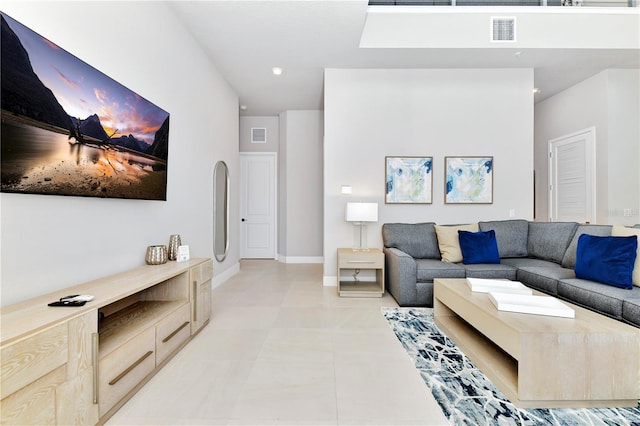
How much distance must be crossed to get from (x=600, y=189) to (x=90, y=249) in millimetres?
6179

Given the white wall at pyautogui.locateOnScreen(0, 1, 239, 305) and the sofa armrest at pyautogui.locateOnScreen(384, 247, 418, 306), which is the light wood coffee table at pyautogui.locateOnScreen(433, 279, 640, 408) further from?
the white wall at pyautogui.locateOnScreen(0, 1, 239, 305)

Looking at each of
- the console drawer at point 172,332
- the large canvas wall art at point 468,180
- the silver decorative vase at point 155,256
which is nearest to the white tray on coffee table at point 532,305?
the console drawer at point 172,332

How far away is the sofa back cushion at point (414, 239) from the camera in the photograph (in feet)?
12.2

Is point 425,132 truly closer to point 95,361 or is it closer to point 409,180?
point 409,180

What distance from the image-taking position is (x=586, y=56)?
3.73m

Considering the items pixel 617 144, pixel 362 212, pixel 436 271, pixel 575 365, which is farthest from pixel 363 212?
pixel 617 144

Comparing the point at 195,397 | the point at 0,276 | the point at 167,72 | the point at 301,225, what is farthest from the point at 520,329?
the point at 301,225

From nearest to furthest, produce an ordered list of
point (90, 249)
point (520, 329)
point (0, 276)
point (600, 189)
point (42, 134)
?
point (0, 276) < point (42, 134) < point (520, 329) < point (90, 249) < point (600, 189)

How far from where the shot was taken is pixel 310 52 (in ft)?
12.0

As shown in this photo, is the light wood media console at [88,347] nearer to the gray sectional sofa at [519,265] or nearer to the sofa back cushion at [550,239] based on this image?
the gray sectional sofa at [519,265]

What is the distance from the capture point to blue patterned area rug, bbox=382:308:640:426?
147cm

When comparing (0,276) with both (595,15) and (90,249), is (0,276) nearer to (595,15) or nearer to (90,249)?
(90,249)

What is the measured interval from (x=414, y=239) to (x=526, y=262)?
128 centimetres

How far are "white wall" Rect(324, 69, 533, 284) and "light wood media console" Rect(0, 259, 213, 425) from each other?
2.53 m
